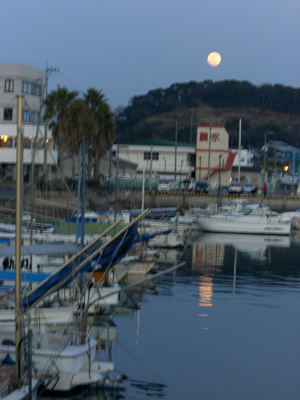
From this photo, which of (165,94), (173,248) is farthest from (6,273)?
(165,94)

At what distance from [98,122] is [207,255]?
979 inches

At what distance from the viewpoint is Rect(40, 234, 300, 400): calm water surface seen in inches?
531

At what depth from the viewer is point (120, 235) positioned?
1318cm

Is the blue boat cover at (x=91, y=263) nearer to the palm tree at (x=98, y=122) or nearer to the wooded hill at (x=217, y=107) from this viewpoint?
the palm tree at (x=98, y=122)

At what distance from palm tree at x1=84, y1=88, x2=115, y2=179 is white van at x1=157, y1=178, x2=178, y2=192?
34.4 feet

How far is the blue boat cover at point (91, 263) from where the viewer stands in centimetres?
1169

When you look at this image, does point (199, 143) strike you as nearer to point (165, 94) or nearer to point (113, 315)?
point (113, 315)

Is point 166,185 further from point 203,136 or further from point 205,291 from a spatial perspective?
point 205,291

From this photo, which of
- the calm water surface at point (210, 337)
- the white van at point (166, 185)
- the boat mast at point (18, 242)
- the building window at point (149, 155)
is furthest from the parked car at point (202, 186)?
the boat mast at point (18, 242)

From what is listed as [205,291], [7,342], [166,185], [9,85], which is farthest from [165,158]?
[7,342]

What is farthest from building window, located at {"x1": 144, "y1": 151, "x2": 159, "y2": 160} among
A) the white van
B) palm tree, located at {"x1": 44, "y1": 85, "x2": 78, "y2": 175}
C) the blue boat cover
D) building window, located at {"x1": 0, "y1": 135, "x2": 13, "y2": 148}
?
the blue boat cover

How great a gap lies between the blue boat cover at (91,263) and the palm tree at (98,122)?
42081mm

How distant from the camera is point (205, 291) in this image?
24.7 meters

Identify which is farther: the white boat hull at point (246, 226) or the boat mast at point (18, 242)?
the white boat hull at point (246, 226)
